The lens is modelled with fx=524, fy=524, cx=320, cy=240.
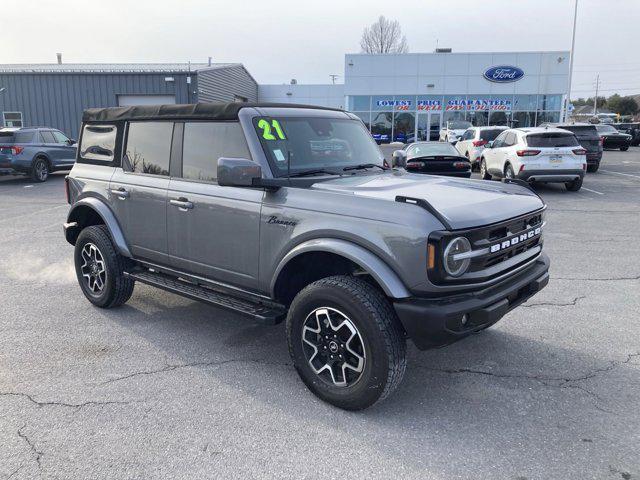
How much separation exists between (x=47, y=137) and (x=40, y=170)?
123 cm

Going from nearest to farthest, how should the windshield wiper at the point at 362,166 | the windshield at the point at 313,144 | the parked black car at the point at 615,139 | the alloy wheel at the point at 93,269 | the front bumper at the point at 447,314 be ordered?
the front bumper at the point at 447,314 → the windshield at the point at 313,144 → the windshield wiper at the point at 362,166 → the alloy wheel at the point at 93,269 → the parked black car at the point at 615,139

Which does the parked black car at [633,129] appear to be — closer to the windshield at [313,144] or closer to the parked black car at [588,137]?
the parked black car at [588,137]

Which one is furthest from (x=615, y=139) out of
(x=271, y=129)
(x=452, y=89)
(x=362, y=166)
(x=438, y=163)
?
(x=271, y=129)

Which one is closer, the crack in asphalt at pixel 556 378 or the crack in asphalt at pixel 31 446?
the crack in asphalt at pixel 31 446

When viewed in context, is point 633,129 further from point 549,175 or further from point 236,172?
point 236,172

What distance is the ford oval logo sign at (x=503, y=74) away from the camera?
35.6 meters

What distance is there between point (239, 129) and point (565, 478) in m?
3.17

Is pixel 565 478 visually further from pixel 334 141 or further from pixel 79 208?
pixel 79 208

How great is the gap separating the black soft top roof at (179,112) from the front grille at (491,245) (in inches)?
80.0

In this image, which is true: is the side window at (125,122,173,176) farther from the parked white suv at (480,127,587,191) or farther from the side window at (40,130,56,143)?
the side window at (40,130,56,143)

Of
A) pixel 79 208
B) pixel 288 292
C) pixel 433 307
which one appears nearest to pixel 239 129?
pixel 288 292

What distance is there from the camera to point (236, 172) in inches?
139

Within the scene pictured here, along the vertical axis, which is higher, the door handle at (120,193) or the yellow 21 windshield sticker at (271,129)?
the yellow 21 windshield sticker at (271,129)

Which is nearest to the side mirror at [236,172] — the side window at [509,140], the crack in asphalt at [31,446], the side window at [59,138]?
the crack in asphalt at [31,446]
